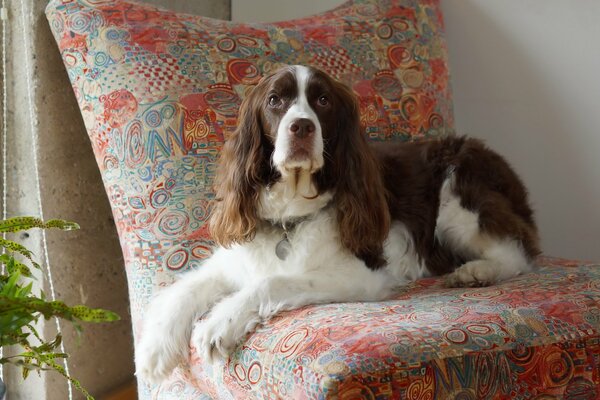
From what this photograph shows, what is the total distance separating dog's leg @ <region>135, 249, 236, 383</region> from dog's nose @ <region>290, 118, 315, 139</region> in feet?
1.82

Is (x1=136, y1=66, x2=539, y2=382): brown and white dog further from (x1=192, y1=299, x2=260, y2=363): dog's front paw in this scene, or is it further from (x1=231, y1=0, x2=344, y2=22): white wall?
(x1=231, y1=0, x2=344, y2=22): white wall

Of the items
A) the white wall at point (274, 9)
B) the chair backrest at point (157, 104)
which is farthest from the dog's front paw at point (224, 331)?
the white wall at point (274, 9)

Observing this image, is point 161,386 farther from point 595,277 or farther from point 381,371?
point 595,277

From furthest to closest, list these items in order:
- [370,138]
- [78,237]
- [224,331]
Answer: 1. [78,237]
2. [370,138]
3. [224,331]

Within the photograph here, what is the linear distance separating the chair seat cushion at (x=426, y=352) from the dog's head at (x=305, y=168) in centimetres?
35

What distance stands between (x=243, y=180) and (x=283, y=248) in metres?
0.25

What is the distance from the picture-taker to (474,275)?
104 inches

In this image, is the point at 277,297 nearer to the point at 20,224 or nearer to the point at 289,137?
the point at 289,137

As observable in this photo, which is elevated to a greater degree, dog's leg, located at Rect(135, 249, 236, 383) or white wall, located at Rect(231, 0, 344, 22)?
white wall, located at Rect(231, 0, 344, 22)

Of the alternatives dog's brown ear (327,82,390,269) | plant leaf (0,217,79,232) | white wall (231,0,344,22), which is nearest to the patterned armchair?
dog's brown ear (327,82,390,269)

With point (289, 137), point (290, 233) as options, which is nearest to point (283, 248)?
point (290, 233)

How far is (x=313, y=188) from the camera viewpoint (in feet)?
8.15

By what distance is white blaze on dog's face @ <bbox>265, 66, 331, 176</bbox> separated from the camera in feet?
7.55

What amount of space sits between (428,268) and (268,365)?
1.14 m
